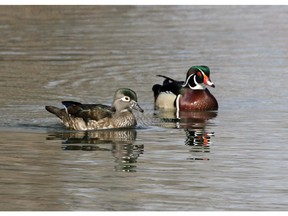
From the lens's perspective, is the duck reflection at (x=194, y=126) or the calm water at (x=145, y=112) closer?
the calm water at (x=145, y=112)

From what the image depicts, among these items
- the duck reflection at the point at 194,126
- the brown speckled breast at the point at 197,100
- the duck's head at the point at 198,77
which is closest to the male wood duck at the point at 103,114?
the duck reflection at the point at 194,126

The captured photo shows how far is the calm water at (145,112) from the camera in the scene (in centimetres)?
1162

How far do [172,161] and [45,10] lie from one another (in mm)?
15885

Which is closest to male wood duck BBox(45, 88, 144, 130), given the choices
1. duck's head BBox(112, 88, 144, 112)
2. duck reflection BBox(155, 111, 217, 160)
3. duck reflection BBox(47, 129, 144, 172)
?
duck's head BBox(112, 88, 144, 112)

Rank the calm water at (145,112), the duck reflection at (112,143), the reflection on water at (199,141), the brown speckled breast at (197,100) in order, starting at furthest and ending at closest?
the brown speckled breast at (197,100)
the reflection on water at (199,141)
the duck reflection at (112,143)
the calm water at (145,112)

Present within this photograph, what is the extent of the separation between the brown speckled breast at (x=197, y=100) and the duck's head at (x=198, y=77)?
0.15 meters

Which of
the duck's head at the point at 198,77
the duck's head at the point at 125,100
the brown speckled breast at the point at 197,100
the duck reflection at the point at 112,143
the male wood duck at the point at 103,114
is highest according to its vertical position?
the duck's head at the point at 198,77

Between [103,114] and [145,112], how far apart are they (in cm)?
206

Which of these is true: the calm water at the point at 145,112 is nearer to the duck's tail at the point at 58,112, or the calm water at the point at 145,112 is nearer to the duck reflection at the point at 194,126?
the duck reflection at the point at 194,126

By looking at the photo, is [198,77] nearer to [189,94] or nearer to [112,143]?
[189,94]

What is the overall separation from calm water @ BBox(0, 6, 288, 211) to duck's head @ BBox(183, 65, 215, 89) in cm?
49

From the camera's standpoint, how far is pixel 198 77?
60.8ft
